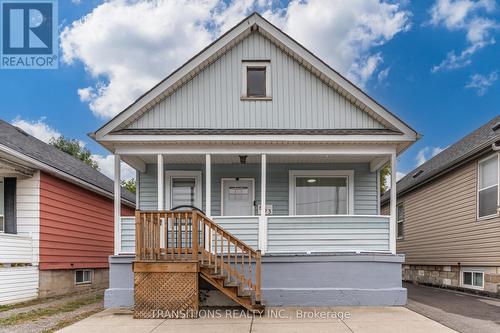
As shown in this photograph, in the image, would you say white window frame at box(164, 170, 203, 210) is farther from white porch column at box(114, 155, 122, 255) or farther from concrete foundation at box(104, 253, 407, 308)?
concrete foundation at box(104, 253, 407, 308)

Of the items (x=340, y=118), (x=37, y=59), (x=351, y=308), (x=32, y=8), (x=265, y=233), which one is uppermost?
(x=32, y=8)

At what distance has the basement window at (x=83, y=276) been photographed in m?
11.7

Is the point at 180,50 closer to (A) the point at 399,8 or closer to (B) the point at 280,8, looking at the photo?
(B) the point at 280,8

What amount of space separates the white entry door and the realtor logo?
7.12 meters

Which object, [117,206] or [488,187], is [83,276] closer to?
[117,206]

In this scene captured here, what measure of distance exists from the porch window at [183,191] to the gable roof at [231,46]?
1.97 metres

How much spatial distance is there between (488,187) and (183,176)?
7.33 m

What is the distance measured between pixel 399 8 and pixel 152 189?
58.1ft

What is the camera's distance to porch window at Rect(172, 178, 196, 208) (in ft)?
32.8

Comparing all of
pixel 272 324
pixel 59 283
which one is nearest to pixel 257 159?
pixel 272 324

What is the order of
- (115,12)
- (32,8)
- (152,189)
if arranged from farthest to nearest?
(115,12)
(32,8)
(152,189)

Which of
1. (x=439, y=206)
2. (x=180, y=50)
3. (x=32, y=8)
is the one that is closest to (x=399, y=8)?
(x=180, y=50)

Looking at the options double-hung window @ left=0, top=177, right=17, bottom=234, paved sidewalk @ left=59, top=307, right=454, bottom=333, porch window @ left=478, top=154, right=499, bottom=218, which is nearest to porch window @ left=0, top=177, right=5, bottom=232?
double-hung window @ left=0, top=177, right=17, bottom=234

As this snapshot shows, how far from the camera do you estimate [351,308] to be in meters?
8.02
